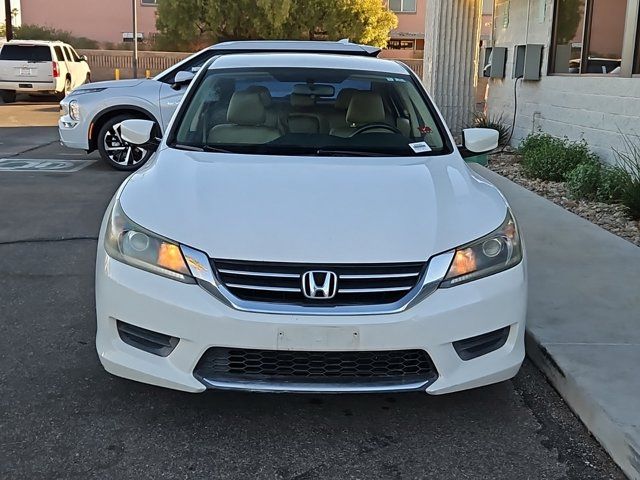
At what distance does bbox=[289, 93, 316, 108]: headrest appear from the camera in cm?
469

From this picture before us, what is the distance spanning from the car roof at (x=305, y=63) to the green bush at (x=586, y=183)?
3707 mm

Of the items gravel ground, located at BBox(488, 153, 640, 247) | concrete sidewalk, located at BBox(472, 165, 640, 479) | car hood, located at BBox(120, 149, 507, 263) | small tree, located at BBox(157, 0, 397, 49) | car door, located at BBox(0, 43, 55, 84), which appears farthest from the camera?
small tree, located at BBox(157, 0, 397, 49)


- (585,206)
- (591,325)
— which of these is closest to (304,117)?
(591,325)

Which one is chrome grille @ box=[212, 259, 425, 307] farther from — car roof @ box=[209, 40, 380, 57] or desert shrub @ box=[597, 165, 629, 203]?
car roof @ box=[209, 40, 380, 57]

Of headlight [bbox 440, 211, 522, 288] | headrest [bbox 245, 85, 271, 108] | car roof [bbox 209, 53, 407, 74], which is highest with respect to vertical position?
car roof [bbox 209, 53, 407, 74]

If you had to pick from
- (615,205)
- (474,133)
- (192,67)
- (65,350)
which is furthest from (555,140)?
(65,350)

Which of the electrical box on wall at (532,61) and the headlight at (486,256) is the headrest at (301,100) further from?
the electrical box on wall at (532,61)

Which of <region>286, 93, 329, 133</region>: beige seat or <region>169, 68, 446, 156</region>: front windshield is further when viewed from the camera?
<region>286, 93, 329, 133</region>: beige seat

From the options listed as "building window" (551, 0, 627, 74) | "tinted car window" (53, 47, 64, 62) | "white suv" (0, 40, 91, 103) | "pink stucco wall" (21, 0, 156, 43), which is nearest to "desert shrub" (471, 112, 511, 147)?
"building window" (551, 0, 627, 74)

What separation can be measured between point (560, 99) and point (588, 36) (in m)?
0.88

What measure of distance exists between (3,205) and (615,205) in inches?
251

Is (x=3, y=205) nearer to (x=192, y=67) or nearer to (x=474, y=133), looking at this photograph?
(x=192, y=67)

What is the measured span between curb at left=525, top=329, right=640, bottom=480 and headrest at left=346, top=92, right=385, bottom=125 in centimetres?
160

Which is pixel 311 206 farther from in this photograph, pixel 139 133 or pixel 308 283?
pixel 139 133
